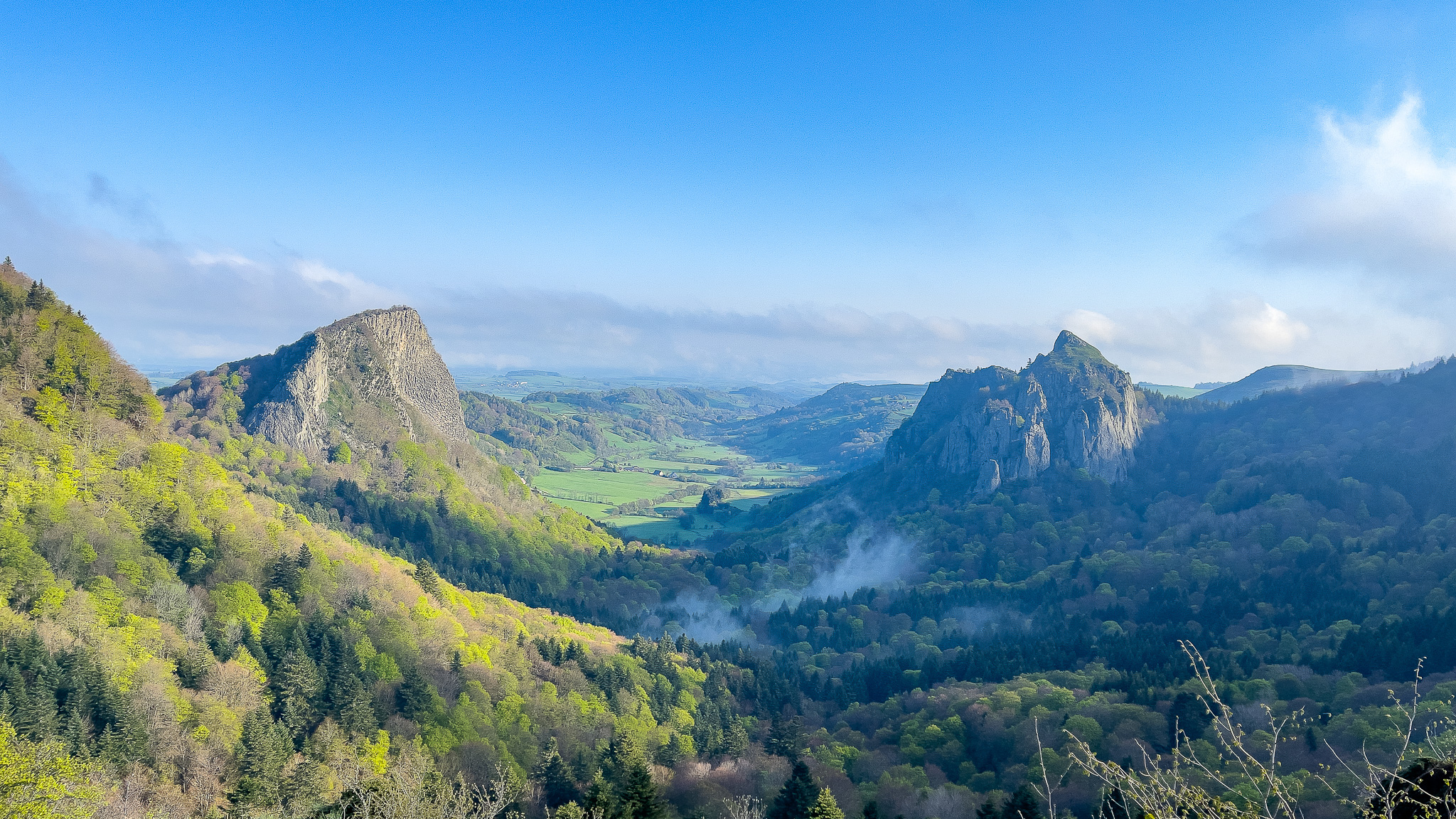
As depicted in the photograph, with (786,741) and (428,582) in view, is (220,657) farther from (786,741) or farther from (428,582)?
(786,741)

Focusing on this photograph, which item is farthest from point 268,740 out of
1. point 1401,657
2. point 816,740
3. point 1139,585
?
point 1139,585

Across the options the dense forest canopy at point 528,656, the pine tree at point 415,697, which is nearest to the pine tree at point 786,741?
the dense forest canopy at point 528,656

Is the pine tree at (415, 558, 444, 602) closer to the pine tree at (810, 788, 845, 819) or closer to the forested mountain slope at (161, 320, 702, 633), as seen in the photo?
the forested mountain slope at (161, 320, 702, 633)

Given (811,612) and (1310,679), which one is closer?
(1310,679)

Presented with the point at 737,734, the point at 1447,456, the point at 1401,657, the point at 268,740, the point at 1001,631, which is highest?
the point at 1447,456

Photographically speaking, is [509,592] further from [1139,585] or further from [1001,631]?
[1139,585]

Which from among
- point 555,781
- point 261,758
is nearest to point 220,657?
point 261,758

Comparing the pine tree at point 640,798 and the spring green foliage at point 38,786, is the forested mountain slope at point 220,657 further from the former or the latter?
the pine tree at point 640,798
